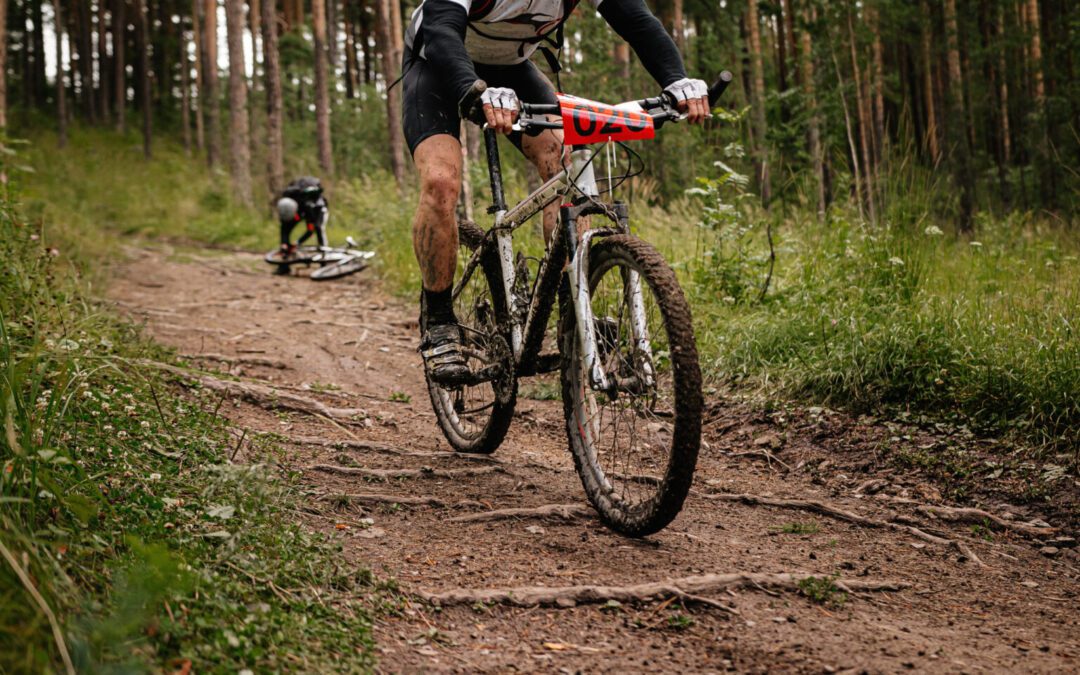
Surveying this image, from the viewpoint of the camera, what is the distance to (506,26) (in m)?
3.34

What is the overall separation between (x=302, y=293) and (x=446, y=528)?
6505mm

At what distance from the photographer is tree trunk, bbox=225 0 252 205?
17141mm

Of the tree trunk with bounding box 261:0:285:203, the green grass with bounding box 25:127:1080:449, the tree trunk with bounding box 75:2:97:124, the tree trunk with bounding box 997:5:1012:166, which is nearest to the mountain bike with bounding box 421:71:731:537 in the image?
the green grass with bounding box 25:127:1080:449

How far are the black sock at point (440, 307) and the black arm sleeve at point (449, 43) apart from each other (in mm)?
1011

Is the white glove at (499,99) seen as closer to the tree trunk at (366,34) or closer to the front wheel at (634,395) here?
the front wheel at (634,395)

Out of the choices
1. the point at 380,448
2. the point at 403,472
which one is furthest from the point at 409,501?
the point at 380,448

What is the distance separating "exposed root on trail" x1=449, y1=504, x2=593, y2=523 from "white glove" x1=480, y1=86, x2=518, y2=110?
4.79 ft

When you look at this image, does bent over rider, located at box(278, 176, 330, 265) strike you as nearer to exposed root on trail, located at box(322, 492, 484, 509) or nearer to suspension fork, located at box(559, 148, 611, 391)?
exposed root on trail, located at box(322, 492, 484, 509)

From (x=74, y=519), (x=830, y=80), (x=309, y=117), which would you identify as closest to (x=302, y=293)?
(x=74, y=519)

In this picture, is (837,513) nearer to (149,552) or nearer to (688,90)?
(688,90)

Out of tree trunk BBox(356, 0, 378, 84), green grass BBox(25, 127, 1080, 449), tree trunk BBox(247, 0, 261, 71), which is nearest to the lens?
green grass BBox(25, 127, 1080, 449)

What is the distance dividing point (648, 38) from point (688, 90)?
19.2 inches

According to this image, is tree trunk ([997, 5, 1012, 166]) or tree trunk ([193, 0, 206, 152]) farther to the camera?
tree trunk ([193, 0, 206, 152])

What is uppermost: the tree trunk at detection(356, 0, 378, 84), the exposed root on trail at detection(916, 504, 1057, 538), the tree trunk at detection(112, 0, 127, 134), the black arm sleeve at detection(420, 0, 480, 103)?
the tree trunk at detection(356, 0, 378, 84)
